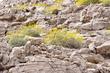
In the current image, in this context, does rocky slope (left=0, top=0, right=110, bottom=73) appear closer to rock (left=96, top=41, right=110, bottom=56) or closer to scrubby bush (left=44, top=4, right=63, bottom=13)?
rock (left=96, top=41, right=110, bottom=56)

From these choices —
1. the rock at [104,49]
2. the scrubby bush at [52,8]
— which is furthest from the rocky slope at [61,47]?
the scrubby bush at [52,8]

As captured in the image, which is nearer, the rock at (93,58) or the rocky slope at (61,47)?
the rocky slope at (61,47)

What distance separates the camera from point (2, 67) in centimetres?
927

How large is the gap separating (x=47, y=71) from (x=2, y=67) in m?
1.15

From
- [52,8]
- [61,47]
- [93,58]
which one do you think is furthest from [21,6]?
[93,58]

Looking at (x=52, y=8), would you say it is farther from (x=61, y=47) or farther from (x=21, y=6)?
(x=61, y=47)

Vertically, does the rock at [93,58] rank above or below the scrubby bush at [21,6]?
below

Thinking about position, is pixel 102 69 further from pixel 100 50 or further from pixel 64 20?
pixel 64 20

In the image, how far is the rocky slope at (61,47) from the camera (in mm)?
9203

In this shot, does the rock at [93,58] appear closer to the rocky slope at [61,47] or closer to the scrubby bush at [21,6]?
the rocky slope at [61,47]

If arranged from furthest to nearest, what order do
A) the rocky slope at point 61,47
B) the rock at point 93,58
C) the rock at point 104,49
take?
the rock at point 104,49 < the rock at point 93,58 < the rocky slope at point 61,47

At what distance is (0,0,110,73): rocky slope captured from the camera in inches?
362

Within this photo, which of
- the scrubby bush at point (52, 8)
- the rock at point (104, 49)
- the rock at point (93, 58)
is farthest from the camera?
the scrubby bush at point (52, 8)

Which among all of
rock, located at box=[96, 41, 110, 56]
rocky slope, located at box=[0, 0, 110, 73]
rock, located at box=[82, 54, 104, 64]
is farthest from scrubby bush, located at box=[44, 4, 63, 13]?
rock, located at box=[82, 54, 104, 64]
